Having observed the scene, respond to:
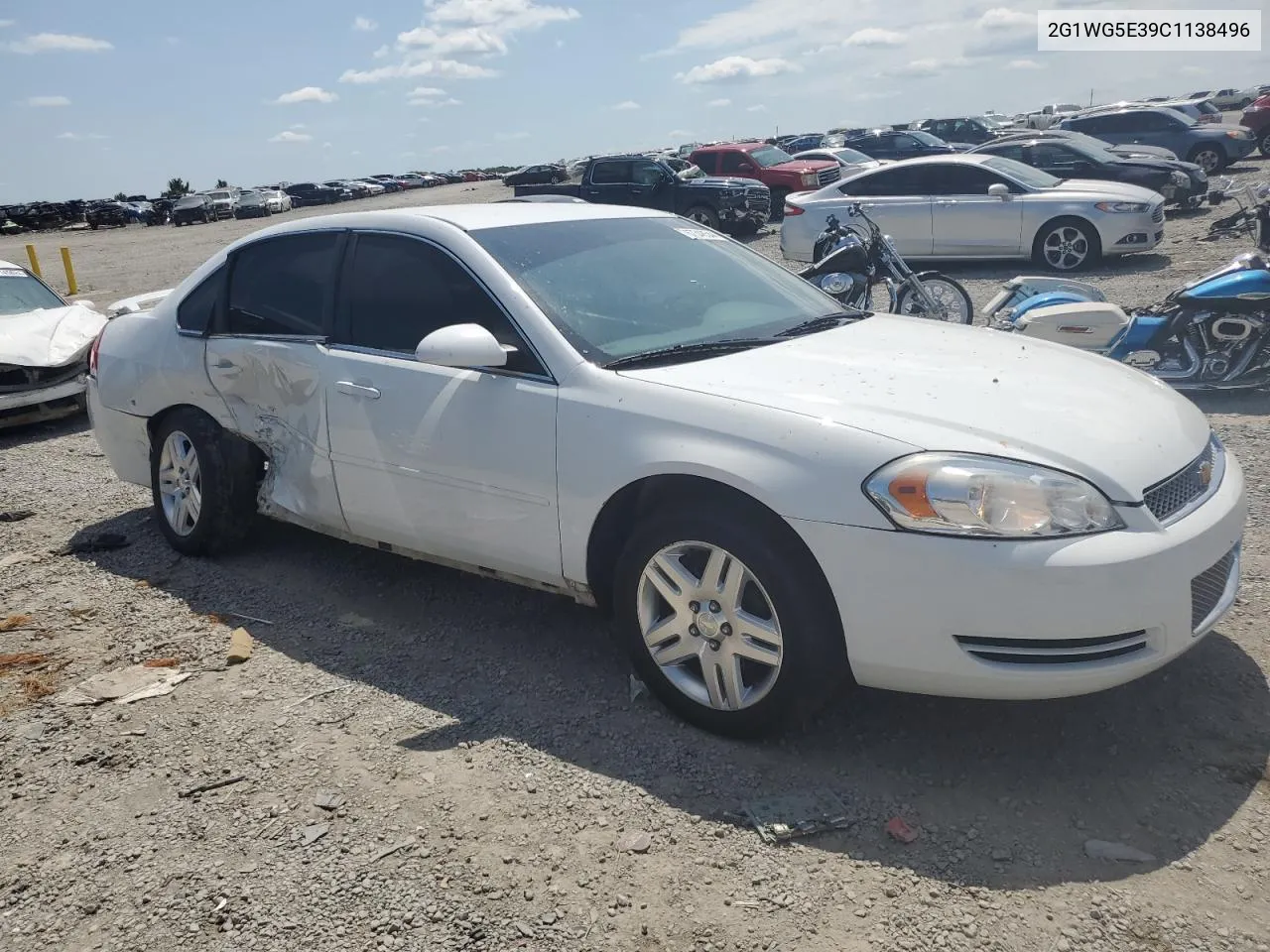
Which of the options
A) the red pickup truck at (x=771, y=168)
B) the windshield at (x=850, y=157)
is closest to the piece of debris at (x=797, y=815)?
the red pickup truck at (x=771, y=168)

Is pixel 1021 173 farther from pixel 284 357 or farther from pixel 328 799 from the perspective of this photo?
pixel 328 799

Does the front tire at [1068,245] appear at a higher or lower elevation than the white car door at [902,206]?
lower

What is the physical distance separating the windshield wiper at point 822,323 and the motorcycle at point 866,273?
159 inches

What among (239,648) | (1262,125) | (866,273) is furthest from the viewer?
(1262,125)

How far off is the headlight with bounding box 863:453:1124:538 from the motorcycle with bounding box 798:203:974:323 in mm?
5685

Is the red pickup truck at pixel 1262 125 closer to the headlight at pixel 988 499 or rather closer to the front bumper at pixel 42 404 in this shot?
the front bumper at pixel 42 404

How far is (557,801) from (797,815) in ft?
2.30

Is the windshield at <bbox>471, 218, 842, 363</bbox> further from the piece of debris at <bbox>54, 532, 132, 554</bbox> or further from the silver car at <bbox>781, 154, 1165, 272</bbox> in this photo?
the silver car at <bbox>781, 154, 1165, 272</bbox>

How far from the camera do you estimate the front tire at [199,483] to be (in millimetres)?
4945

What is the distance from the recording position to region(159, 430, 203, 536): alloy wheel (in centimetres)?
512

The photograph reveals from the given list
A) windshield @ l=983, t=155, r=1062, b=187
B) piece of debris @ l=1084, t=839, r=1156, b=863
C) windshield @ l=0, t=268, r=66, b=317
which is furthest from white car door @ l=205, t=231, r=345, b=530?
windshield @ l=983, t=155, r=1062, b=187

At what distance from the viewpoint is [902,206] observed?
1458 centimetres

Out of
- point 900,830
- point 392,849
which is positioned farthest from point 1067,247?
point 392,849

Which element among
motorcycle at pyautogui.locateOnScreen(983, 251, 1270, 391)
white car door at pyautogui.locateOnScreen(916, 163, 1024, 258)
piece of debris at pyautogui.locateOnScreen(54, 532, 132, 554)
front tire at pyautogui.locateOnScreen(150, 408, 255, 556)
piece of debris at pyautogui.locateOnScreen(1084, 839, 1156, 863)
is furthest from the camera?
white car door at pyautogui.locateOnScreen(916, 163, 1024, 258)
